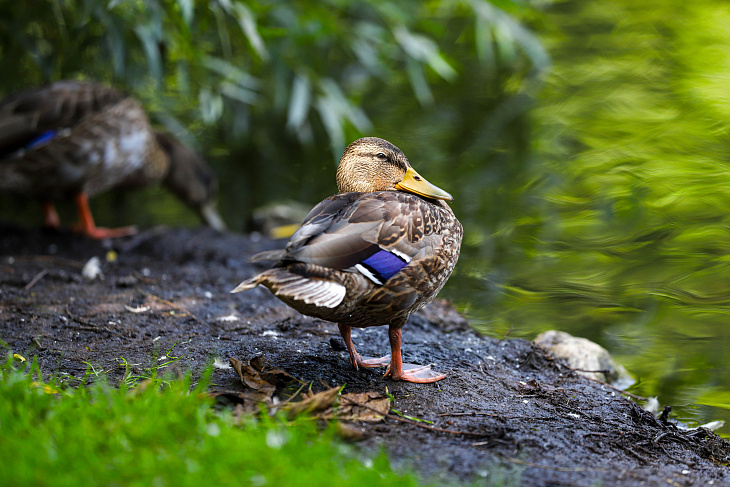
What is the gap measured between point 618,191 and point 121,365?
5.71 meters

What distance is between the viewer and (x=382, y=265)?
3.02 m

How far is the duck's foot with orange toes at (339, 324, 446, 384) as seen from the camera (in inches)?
128

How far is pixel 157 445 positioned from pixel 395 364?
1302mm

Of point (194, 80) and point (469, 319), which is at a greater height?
point (194, 80)

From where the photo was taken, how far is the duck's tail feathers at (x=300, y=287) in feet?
9.02

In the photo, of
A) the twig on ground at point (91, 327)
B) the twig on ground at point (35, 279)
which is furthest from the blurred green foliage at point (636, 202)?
the twig on ground at point (35, 279)

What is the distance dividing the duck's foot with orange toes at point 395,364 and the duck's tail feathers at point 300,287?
51 centimetres

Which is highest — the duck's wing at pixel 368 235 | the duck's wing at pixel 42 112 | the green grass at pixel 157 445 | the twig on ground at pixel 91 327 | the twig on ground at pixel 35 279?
the duck's wing at pixel 368 235

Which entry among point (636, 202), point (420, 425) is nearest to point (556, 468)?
point (420, 425)

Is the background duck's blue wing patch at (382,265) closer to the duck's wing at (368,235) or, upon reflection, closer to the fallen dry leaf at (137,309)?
the duck's wing at (368,235)

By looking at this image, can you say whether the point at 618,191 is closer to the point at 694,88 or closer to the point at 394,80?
the point at 694,88

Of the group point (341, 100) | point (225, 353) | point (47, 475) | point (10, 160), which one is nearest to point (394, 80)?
point (341, 100)

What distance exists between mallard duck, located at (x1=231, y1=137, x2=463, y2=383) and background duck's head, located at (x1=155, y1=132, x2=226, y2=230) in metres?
5.19

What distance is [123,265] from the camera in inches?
219
